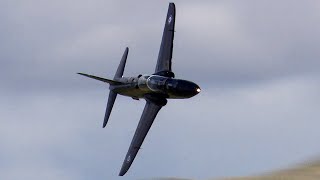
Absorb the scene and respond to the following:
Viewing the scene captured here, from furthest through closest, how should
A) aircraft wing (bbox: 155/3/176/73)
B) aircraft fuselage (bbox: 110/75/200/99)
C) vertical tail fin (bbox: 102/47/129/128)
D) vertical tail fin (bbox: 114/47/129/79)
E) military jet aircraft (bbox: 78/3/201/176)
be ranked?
vertical tail fin (bbox: 114/47/129/79) → vertical tail fin (bbox: 102/47/129/128) → aircraft wing (bbox: 155/3/176/73) → military jet aircraft (bbox: 78/3/201/176) → aircraft fuselage (bbox: 110/75/200/99)

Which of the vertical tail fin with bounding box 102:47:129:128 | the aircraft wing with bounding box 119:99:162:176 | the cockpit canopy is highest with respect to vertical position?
the vertical tail fin with bounding box 102:47:129:128

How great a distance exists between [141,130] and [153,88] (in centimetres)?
521

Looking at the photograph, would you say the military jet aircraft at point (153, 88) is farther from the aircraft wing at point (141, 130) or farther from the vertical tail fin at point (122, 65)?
the vertical tail fin at point (122, 65)

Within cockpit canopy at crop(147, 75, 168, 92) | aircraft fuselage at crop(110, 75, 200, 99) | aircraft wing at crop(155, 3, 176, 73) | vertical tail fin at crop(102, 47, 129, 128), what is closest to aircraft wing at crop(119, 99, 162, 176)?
aircraft fuselage at crop(110, 75, 200, 99)

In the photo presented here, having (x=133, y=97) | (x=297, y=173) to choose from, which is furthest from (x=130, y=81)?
(x=297, y=173)

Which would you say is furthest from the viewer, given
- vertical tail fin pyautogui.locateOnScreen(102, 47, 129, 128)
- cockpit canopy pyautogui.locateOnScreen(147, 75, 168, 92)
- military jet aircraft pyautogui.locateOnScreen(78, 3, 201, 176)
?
vertical tail fin pyautogui.locateOnScreen(102, 47, 129, 128)

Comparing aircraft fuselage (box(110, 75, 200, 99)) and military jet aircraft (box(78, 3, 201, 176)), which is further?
military jet aircraft (box(78, 3, 201, 176))

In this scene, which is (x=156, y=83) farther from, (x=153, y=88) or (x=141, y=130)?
(x=141, y=130)

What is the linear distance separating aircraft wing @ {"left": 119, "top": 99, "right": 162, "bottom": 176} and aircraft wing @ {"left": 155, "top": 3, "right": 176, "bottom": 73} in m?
3.85

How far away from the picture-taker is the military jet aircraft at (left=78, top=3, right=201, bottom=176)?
67812 millimetres

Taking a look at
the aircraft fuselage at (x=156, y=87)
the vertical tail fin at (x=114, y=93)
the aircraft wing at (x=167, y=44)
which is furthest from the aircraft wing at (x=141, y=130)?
the vertical tail fin at (x=114, y=93)

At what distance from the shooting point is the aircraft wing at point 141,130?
72.5 meters

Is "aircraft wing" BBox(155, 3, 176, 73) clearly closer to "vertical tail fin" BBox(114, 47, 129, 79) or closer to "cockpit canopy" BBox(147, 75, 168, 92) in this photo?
"cockpit canopy" BBox(147, 75, 168, 92)

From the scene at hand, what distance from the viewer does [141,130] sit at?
74688 mm
